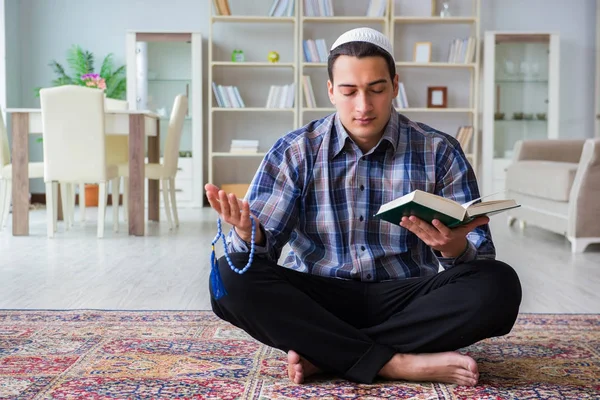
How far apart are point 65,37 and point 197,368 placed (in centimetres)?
576

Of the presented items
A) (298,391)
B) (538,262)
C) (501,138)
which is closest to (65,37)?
(501,138)

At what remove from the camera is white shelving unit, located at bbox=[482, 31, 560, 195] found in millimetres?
6656

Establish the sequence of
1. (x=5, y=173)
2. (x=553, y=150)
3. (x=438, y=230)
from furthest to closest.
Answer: (x=553, y=150)
(x=5, y=173)
(x=438, y=230)

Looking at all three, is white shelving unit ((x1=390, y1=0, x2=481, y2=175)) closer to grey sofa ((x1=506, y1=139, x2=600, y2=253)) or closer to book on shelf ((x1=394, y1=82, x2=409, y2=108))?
book on shelf ((x1=394, y1=82, x2=409, y2=108))

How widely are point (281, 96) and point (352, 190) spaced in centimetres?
516

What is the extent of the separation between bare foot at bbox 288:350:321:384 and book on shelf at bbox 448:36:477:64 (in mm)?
5465

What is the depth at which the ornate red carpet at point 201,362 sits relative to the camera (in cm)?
149

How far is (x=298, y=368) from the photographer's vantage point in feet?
5.05

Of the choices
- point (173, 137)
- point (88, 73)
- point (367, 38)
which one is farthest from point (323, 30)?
point (367, 38)

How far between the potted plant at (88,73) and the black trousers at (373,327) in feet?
17.4

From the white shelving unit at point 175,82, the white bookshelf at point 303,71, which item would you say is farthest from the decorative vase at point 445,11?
the white shelving unit at point 175,82

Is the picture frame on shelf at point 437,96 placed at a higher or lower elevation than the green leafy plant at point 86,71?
lower

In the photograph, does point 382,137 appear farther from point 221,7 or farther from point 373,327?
point 221,7

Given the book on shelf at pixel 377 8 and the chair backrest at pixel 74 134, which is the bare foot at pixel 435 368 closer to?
the chair backrest at pixel 74 134
